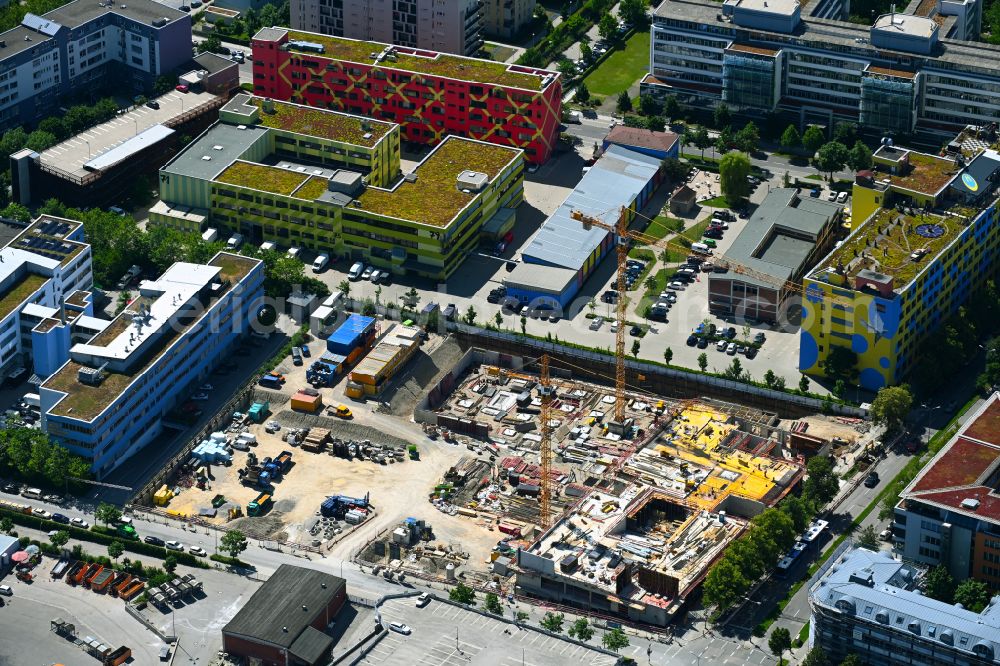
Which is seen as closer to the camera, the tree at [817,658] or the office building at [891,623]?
the office building at [891,623]

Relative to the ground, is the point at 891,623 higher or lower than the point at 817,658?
A: higher

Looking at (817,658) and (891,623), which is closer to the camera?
(891,623)

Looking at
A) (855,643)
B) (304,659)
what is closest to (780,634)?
(855,643)

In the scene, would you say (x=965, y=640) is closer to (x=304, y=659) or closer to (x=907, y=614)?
(x=907, y=614)

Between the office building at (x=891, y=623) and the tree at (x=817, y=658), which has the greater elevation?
the office building at (x=891, y=623)

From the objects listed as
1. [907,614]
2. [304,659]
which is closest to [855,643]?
[907,614]
